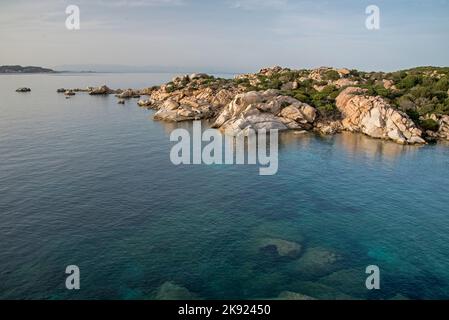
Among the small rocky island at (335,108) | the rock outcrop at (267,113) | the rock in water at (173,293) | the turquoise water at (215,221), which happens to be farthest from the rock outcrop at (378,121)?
the rock in water at (173,293)

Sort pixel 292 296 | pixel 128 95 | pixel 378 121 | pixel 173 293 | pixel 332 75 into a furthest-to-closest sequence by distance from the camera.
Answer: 1. pixel 128 95
2. pixel 332 75
3. pixel 378 121
4. pixel 173 293
5. pixel 292 296

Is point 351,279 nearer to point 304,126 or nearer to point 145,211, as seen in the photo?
point 145,211

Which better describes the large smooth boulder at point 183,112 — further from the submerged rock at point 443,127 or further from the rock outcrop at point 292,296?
the rock outcrop at point 292,296

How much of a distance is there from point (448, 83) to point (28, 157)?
112m

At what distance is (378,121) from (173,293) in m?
73.9

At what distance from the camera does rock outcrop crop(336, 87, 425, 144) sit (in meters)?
83.9

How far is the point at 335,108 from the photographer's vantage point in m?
102

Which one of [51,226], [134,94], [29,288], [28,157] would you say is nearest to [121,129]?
[28,157]

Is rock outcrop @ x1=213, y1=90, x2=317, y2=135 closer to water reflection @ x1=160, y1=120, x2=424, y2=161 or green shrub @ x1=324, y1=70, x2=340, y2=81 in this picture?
water reflection @ x1=160, y1=120, x2=424, y2=161

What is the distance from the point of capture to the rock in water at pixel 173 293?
2932 centimetres

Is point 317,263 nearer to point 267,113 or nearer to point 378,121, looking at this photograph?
point 378,121

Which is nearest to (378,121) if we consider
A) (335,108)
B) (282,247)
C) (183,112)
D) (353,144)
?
(353,144)

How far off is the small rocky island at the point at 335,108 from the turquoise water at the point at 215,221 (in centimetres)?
1320

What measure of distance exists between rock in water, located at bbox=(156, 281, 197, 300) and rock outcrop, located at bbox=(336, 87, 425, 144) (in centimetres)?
6965
